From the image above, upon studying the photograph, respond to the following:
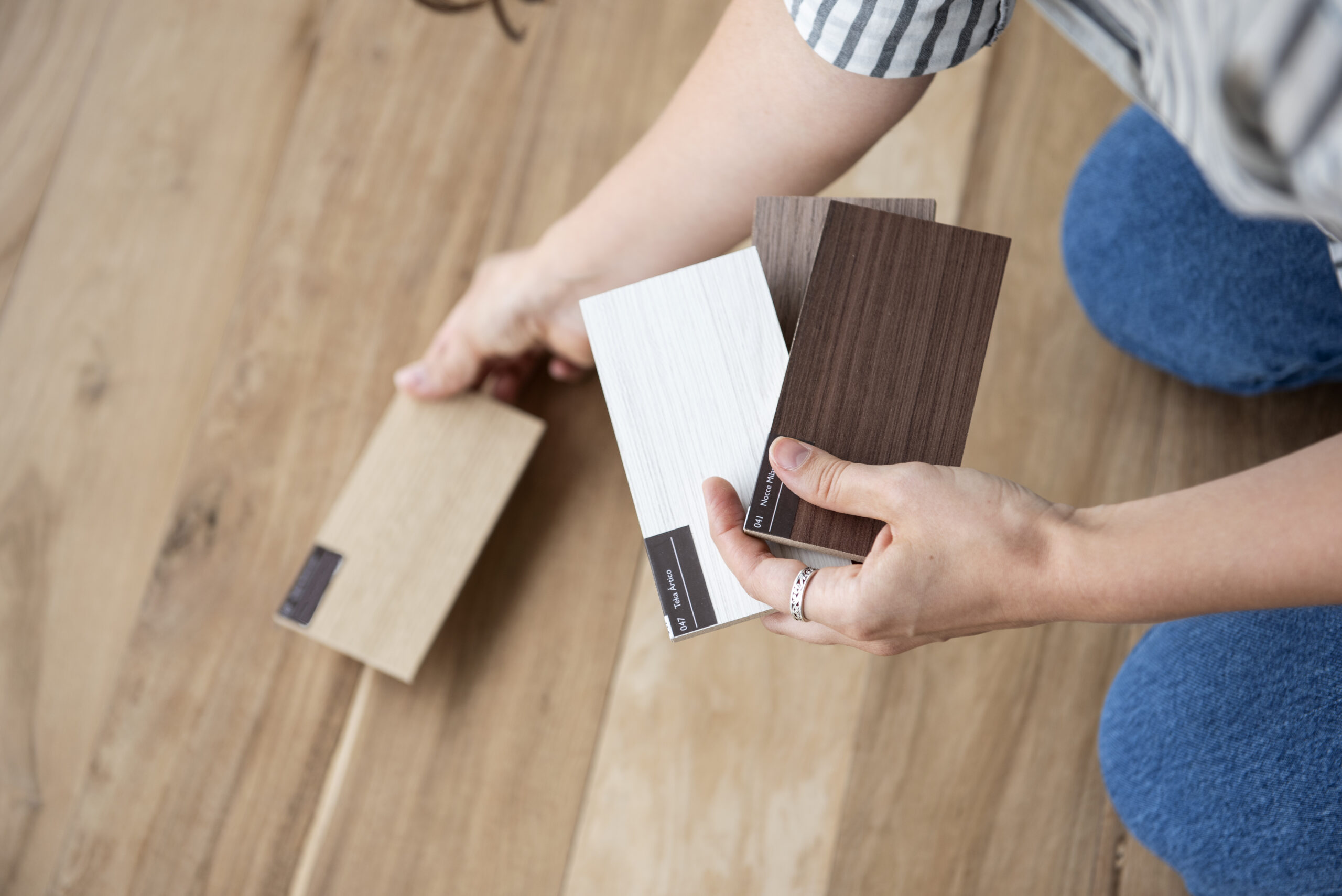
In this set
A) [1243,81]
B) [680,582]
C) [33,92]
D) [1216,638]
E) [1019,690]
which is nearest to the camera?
[1243,81]

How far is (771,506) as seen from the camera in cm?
61

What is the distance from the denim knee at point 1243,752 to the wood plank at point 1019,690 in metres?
0.17

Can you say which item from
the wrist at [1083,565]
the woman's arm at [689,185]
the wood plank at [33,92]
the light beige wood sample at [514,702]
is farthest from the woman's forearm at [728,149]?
the wood plank at [33,92]

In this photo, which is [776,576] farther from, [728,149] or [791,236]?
[728,149]

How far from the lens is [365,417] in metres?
1.04

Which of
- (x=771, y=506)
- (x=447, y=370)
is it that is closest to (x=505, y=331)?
(x=447, y=370)

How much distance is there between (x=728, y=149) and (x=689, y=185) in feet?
0.18

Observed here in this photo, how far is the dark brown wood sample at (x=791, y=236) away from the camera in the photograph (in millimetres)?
688

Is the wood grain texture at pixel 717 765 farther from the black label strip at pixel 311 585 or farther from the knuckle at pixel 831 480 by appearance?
the knuckle at pixel 831 480

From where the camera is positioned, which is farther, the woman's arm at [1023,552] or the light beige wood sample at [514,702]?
the light beige wood sample at [514,702]

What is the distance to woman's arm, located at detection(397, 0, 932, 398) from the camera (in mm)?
697

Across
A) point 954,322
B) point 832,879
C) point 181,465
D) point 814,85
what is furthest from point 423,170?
point 832,879

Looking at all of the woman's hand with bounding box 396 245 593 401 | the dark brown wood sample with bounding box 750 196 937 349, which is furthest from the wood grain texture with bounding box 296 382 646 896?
the dark brown wood sample with bounding box 750 196 937 349

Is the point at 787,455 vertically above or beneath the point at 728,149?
beneath
